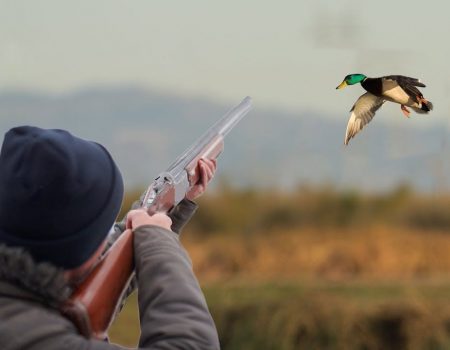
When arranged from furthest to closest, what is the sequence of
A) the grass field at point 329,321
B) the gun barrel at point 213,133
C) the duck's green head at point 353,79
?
1. the grass field at point 329,321
2. the gun barrel at point 213,133
3. the duck's green head at point 353,79

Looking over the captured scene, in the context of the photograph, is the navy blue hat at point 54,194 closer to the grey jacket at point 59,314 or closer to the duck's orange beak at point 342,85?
the grey jacket at point 59,314

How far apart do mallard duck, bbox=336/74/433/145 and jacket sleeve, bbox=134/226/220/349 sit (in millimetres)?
352

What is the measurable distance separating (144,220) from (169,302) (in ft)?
0.72

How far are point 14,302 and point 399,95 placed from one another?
2.41ft

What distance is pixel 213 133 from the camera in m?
2.53

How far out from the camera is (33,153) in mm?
1893

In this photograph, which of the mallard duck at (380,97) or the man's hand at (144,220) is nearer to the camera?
the mallard duck at (380,97)

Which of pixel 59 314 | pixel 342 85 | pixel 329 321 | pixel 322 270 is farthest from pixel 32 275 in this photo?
pixel 322 270

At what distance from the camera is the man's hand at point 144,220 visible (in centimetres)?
209

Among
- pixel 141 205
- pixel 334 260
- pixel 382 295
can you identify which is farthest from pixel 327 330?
pixel 141 205

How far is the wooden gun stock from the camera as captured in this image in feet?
6.43

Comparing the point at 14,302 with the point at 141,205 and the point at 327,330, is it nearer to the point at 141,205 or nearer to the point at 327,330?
the point at 141,205

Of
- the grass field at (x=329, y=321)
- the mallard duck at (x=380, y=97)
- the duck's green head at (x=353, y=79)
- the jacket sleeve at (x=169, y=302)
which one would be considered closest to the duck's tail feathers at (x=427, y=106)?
the mallard duck at (x=380, y=97)

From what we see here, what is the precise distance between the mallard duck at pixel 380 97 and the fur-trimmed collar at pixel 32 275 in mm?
528
